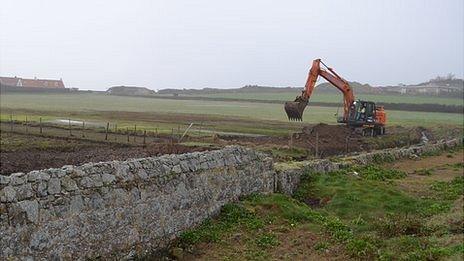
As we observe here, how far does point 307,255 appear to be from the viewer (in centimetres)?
1088

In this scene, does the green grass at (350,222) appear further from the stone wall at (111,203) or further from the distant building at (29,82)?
the distant building at (29,82)

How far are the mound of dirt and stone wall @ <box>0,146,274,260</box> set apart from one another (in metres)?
18.8

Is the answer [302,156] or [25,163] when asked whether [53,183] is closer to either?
[25,163]

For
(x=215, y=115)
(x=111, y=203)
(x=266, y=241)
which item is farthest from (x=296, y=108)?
(x=215, y=115)

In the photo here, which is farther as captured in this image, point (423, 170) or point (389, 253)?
point (423, 170)

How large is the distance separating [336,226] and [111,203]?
5364mm

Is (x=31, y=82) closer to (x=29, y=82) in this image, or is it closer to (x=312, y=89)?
(x=29, y=82)

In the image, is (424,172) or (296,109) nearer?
(424,172)

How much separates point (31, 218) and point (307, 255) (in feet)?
17.6

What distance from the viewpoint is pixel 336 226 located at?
40.8 ft

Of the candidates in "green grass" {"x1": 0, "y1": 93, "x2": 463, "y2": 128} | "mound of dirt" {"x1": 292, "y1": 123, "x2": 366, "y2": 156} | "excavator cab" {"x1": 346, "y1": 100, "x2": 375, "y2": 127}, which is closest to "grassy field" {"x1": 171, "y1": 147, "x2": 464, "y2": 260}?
"mound of dirt" {"x1": 292, "y1": 123, "x2": 366, "y2": 156}

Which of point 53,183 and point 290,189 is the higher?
point 53,183

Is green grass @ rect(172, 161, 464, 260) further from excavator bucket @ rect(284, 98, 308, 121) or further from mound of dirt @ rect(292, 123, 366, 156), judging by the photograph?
excavator bucket @ rect(284, 98, 308, 121)

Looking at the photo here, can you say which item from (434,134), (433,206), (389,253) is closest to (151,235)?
(389,253)
